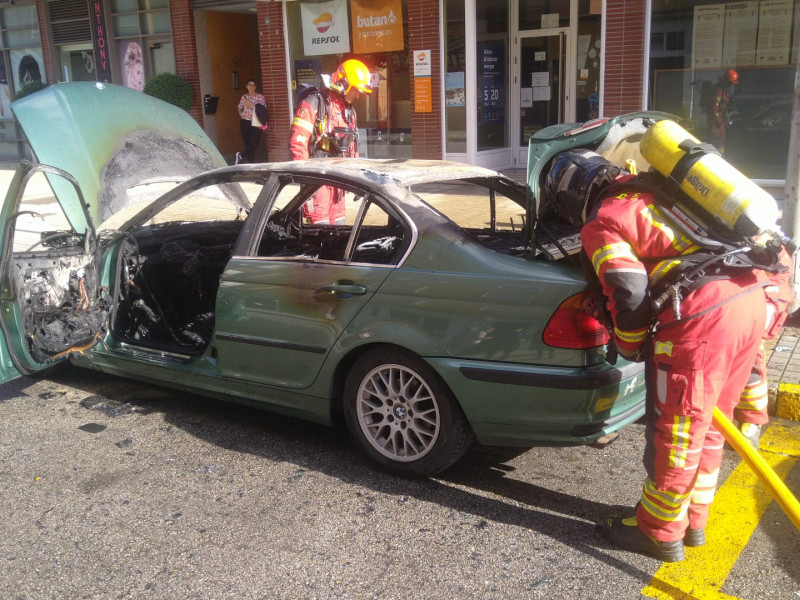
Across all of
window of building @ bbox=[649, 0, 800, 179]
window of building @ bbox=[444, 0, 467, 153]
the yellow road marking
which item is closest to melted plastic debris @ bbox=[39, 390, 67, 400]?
the yellow road marking

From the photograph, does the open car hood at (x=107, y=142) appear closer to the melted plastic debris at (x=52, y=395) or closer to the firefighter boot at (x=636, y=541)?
the melted plastic debris at (x=52, y=395)

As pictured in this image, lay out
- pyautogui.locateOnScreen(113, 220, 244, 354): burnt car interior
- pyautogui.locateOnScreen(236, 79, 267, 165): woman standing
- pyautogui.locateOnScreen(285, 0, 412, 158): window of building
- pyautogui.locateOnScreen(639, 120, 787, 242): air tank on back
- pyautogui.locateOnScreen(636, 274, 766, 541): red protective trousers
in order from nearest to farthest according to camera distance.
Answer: pyautogui.locateOnScreen(639, 120, 787, 242): air tank on back, pyautogui.locateOnScreen(636, 274, 766, 541): red protective trousers, pyautogui.locateOnScreen(113, 220, 244, 354): burnt car interior, pyautogui.locateOnScreen(285, 0, 412, 158): window of building, pyautogui.locateOnScreen(236, 79, 267, 165): woman standing

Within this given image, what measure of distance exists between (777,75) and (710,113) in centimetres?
93

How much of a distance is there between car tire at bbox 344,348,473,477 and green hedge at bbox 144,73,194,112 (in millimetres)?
13262

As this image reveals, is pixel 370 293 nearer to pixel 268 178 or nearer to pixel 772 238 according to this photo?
pixel 268 178

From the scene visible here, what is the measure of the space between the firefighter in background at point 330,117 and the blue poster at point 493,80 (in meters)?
6.56

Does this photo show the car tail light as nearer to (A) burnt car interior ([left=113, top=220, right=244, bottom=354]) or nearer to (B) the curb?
(B) the curb

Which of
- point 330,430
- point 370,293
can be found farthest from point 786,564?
point 330,430

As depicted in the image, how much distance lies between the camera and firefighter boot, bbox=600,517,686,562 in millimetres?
3037

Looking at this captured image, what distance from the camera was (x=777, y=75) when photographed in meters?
10.3

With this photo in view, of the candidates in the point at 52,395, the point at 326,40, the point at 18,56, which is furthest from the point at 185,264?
the point at 18,56

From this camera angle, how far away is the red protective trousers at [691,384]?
2863mm

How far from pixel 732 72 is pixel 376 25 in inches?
230

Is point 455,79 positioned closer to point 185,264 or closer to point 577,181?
point 185,264
